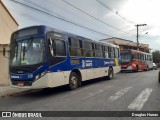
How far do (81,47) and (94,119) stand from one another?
8127 millimetres

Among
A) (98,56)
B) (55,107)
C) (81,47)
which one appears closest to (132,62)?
(98,56)

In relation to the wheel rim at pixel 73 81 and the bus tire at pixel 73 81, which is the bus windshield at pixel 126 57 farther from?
the wheel rim at pixel 73 81

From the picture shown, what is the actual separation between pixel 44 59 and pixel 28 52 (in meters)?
0.89

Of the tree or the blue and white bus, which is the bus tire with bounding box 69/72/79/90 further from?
the tree

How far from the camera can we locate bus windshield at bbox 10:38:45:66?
33.3 feet

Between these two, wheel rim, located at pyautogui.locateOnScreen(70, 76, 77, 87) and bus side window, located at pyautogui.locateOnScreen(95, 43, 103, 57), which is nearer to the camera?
wheel rim, located at pyautogui.locateOnScreen(70, 76, 77, 87)

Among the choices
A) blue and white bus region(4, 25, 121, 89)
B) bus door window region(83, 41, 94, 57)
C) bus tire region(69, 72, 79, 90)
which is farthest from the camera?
bus door window region(83, 41, 94, 57)

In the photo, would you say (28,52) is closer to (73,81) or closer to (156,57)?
(73,81)

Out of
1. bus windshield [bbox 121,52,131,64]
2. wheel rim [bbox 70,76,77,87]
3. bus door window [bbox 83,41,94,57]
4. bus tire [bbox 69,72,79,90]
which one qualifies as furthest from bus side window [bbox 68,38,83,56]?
bus windshield [bbox 121,52,131,64]

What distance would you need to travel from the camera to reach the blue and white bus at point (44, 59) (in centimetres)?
1004

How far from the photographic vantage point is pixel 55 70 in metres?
10.7

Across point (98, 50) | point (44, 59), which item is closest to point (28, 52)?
point (44, 59)

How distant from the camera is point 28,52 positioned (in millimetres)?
10336

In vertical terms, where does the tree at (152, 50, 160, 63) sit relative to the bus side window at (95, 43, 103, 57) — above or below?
above
